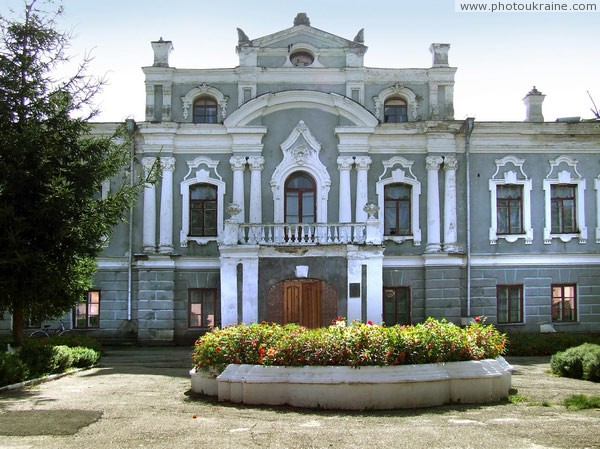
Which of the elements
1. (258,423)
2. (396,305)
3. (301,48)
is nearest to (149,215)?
(301,48)

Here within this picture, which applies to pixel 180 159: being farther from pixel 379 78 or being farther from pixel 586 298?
pixel 586 298

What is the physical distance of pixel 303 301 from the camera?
22719 mm

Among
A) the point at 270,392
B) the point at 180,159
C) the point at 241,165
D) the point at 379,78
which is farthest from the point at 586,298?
the point at 270,392

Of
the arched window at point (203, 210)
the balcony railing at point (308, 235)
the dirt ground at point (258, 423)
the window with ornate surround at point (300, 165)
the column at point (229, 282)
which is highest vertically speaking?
the window with ornate surround at point (300, 165)

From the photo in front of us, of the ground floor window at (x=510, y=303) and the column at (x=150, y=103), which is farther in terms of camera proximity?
the column at (x=150, y=103)

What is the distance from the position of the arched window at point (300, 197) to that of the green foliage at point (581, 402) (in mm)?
14353

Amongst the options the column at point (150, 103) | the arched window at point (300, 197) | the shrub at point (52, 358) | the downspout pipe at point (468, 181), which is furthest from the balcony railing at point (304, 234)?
the shrub at point (52, 358)

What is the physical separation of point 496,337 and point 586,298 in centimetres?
1365

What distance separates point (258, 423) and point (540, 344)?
46.6 ft

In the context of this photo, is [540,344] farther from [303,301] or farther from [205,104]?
[205,104]

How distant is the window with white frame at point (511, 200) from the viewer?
82.3 feet

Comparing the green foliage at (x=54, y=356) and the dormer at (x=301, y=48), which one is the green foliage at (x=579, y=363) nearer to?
the green foliage at (x=54, y=356)

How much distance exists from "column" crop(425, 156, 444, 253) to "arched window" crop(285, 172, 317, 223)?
13.1 ft

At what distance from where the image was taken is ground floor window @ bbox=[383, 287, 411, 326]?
968 inches
